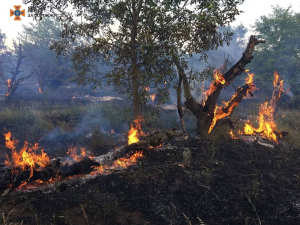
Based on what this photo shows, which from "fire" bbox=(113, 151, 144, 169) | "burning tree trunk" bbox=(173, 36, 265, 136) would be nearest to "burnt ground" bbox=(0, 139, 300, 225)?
"fire" bbox=(113, 151, 144, 169)

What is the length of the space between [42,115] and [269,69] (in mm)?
25086

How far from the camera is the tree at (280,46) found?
81.6 ft

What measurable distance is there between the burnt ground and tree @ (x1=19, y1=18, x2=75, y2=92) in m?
22.8

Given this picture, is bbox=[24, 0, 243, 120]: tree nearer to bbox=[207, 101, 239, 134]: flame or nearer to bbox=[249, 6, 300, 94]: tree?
Answer: bbox=[207, 101, 239, 134]: flame

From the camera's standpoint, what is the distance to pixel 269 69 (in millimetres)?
25875

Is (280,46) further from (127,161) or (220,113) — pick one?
(127,161)

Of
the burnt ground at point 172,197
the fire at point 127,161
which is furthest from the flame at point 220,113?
the fire at point 127,161

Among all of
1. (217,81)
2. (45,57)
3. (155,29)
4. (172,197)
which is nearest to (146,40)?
(155,29)

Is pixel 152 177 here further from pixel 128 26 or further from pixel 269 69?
pixel 269 69

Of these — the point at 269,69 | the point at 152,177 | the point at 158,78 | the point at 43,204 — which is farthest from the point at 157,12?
the point at 269,69

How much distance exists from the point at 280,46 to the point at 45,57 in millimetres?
34571

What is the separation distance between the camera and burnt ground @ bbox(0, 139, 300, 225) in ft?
14.8

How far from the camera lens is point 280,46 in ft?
84.8

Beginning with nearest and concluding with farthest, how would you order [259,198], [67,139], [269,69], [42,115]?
1. [259,198]
2. [67,139]
3. [42,115]
4. [269,69]
